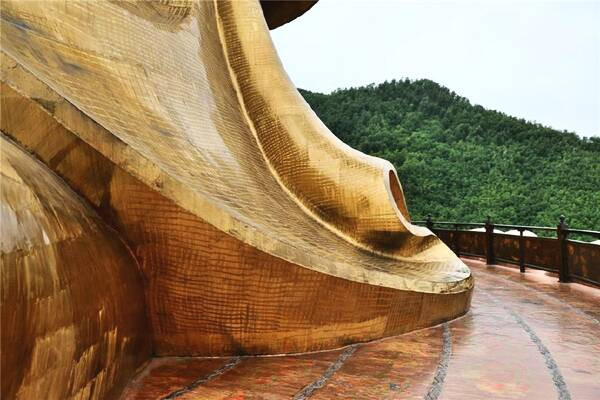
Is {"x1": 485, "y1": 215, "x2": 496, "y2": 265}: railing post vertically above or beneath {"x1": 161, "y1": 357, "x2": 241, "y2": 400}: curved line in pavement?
above

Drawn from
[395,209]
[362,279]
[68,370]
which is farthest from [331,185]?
[68,370]

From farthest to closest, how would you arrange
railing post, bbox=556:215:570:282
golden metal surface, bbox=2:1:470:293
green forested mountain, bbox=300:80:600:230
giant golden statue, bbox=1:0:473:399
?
green forested mountain, bbox=300:80:600:230 → railing post, bbox=556:215:570:282 → golden metal surface, bbox=2:1:470:293 → giant golden statue, bbox=1:0:473:399

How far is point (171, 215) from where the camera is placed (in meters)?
2.65

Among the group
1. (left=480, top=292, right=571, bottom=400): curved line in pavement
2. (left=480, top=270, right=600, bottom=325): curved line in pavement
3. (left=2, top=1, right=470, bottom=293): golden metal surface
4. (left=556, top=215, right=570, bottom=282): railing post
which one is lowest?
(left=480, top=292, right=571, bottom=400): curved line in pavement

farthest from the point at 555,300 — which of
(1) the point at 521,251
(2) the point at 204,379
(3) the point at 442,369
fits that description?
(2) the point at 204,379

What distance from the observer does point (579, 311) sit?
4.84m

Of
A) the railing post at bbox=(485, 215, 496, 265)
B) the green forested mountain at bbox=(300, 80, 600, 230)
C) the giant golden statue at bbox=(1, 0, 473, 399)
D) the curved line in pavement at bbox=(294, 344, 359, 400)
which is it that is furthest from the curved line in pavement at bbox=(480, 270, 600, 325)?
the green forested mountain at bbox=(300, 80, 600, 230)

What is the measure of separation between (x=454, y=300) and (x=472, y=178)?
21964 mm

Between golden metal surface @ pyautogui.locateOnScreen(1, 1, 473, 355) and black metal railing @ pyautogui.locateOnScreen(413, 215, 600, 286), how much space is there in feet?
8.16

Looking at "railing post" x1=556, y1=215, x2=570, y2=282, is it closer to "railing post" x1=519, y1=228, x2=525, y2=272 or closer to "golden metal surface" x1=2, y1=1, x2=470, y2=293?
"railing post" x1=519, y1=228, x2=525, y2=272

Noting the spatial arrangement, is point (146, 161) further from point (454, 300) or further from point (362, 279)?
point (454, 300)

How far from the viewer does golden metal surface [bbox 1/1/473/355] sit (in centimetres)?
256

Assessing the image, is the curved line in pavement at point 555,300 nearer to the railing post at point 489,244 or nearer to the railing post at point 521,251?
the railing post at point 521,251

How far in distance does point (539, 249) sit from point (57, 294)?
7089mm
